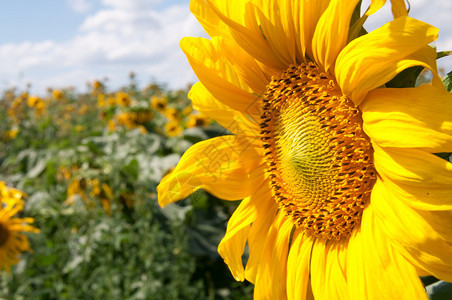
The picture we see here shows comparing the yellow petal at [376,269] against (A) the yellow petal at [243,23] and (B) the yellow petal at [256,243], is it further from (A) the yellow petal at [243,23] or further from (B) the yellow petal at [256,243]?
(A) the yellow petal at [243,23]

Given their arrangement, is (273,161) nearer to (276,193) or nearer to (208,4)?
(276,193)

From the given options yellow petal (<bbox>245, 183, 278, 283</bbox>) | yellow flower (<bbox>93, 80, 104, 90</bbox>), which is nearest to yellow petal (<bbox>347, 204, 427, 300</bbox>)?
yellow petal (<bbox>245, 183, 278, 283</bbox>)

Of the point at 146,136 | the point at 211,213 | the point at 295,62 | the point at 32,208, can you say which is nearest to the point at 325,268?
the point at 295,62

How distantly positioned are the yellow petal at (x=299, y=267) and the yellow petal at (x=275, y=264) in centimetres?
3

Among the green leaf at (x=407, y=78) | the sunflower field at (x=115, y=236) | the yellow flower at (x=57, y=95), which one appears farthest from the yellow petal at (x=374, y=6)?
the yellow flower at (x=57, y=95)

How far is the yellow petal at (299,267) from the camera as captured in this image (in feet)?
3.57

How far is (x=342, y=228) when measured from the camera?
3.46 ft

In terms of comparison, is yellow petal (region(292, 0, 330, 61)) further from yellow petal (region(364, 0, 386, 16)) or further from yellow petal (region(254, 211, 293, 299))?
yellow petal (region(254, 211, 293, 299))

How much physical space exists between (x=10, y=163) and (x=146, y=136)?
3.19m

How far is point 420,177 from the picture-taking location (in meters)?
0.79

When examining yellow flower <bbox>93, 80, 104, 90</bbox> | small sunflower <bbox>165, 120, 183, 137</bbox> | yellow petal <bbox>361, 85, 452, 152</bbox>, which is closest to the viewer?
yellow petal <bbox>361, 85, 452, 152</bbox>

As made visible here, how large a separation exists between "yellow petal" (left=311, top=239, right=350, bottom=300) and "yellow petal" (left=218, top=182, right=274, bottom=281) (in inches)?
6.9

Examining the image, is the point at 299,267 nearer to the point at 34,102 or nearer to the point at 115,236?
the point at 115,236

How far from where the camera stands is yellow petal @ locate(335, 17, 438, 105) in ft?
2.56
